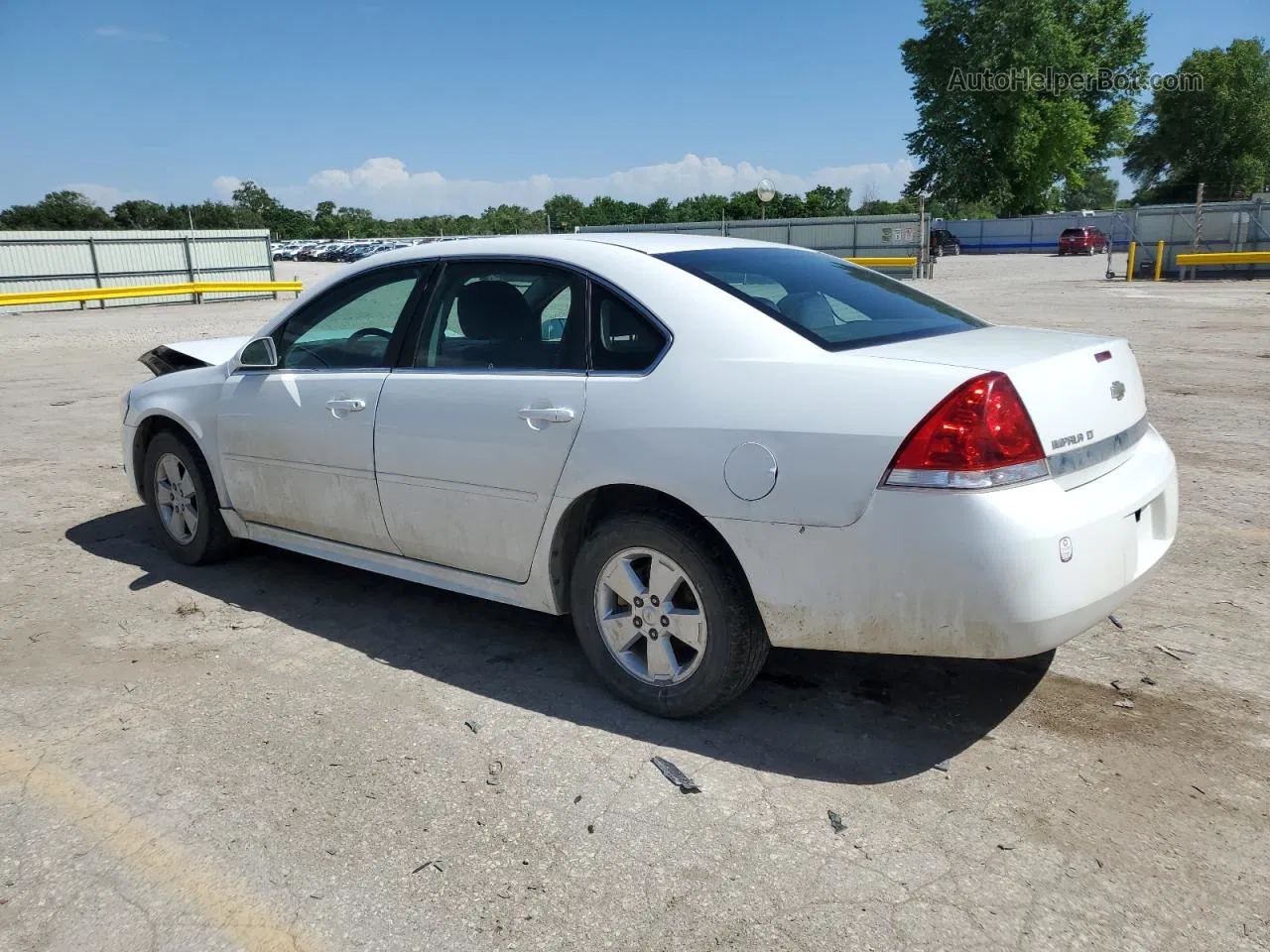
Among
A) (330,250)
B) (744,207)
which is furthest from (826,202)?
(330,250)

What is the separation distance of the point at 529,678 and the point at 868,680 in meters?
1.29

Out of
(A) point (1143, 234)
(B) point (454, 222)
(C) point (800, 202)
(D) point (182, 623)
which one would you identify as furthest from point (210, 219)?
(D) point (182, 623)

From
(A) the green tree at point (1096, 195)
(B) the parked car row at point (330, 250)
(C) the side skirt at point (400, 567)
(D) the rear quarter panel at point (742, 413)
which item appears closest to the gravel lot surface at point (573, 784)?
(C) the side skirt at point (400, 567)

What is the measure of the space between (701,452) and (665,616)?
60cm

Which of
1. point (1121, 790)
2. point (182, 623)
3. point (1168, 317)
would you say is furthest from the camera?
point (1168, 317)

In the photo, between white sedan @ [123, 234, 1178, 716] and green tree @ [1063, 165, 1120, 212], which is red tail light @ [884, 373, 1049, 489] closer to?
white sedan @ [123, 234, 1178, 716]

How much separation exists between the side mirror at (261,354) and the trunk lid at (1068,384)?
9.11 ft

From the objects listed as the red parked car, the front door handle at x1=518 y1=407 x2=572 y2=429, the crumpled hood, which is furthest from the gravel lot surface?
the red parked car

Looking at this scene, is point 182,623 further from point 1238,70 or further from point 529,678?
point 1238,70

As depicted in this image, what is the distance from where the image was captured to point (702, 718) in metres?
3.47

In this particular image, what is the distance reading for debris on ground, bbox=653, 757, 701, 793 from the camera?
3094mm

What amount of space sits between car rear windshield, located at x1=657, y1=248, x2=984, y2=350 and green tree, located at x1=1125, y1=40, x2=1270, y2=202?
81968 mm

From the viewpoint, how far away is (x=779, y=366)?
124 inches

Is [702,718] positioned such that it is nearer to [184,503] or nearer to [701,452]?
[701,452]
